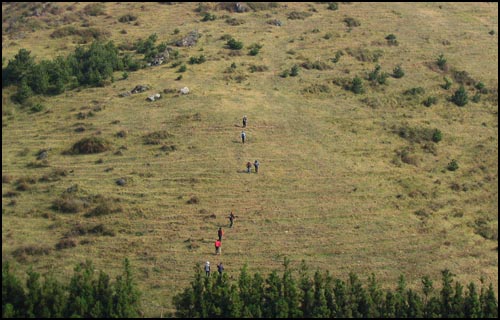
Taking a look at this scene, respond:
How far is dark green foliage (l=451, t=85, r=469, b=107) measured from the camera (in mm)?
64062

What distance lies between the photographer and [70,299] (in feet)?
97.9

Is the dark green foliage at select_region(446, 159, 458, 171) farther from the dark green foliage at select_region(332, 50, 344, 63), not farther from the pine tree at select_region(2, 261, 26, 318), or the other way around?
the pine tree at select_region(2, 261, 26, 318)

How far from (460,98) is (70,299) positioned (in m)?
51.7

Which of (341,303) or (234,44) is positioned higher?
(341,303)

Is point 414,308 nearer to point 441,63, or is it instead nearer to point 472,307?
point 472,307

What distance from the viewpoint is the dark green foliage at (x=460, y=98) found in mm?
64062

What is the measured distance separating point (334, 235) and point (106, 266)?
16.8 m

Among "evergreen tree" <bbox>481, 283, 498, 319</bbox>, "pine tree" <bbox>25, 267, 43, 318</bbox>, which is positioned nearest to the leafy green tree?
"pine tree" <bbox>25, 267, 43, 318</bbox>

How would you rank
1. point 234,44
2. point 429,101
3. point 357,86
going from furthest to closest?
point 234,44 → point 357,86 → point 429,101

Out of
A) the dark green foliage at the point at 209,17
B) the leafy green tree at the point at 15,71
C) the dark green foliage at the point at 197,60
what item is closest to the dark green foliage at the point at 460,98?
the dark green foliage at the point at 197,60

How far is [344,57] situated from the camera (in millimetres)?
74438

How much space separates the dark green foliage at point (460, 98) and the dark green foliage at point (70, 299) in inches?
1906

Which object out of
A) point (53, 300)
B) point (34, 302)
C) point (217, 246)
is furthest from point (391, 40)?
point (34, 302)

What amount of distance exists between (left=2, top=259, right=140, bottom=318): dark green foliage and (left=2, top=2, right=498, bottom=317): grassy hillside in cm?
324
